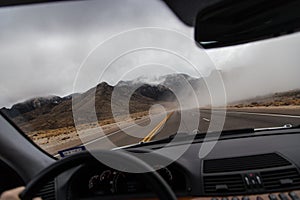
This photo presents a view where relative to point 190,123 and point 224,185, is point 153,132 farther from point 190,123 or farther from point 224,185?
Result: point 224,185

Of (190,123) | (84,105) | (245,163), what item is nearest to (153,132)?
(190,123)

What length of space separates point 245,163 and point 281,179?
11.7 inches

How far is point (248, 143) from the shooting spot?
3.03 meters

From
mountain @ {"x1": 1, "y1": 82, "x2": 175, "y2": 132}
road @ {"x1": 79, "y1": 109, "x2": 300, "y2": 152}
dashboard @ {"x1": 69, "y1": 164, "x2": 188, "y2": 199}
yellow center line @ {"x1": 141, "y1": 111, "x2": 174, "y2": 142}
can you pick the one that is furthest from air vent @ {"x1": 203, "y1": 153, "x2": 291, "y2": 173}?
mountain @ {"x1": 1, "y1": 82, "x2": 175, "y2": 132}

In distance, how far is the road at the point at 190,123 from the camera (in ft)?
9.62

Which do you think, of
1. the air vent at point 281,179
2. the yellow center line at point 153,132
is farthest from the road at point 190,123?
the air vent at point 281,179

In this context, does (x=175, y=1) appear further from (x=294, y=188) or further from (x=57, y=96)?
(x=294, y=188)

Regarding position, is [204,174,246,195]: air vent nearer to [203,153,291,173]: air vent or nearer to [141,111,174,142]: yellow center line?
[203,153,291,173]: air vent

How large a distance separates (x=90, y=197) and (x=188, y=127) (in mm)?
1100


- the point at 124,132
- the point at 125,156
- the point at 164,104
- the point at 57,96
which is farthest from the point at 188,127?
the point at 125,156

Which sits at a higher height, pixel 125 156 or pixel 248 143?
pixel 125 156

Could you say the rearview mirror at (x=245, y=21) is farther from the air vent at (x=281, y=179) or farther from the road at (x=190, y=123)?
the air vent at (x=281, y=179)

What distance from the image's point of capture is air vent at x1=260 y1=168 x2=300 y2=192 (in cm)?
263

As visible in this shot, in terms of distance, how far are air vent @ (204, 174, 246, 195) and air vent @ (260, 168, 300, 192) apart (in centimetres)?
19
